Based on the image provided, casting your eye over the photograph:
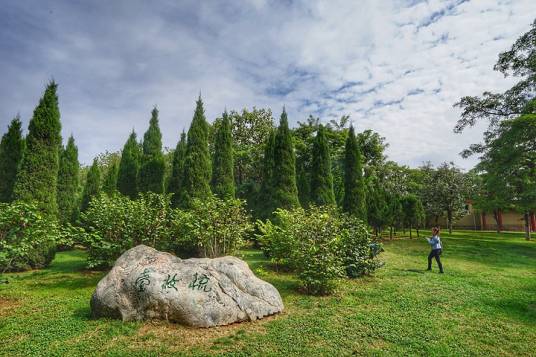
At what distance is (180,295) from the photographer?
16.8 ft

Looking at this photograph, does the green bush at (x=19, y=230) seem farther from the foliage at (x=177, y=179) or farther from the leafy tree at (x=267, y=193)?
the leafy tree at (x=267, y=193)

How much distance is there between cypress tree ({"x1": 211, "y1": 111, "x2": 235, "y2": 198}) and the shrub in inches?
197

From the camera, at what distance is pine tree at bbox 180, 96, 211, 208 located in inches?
477

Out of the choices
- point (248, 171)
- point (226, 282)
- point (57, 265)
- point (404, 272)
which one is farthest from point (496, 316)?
point (248, 171)

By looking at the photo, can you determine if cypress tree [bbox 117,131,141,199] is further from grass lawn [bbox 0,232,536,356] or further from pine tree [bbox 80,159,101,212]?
grass lawn [bbox 0,232,536,356]

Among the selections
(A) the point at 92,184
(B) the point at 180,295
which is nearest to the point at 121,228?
(B) the point at 180,295

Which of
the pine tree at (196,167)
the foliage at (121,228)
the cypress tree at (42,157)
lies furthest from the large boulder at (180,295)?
the cypress tree at (42,157)

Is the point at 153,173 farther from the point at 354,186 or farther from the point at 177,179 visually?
the point at 354,186

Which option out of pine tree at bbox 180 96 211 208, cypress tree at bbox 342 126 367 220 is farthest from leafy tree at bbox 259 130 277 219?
cypress tree at bbox 342 126 367 220

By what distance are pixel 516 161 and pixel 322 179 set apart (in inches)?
508

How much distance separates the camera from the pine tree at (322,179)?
15648 millimetres

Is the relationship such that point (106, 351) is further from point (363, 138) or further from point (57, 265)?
point (363, 138)

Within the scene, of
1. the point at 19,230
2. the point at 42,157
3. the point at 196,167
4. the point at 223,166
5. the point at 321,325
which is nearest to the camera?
the point at 321,325

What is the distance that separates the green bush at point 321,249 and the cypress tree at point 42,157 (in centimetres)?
809
